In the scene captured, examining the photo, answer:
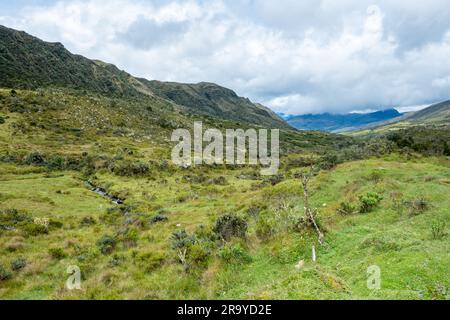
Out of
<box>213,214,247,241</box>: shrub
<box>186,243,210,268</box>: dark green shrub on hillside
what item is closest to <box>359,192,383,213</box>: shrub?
<box>213,214,247,241</box>: shrub

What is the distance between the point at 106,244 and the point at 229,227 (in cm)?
802

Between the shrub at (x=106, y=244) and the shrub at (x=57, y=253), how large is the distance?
2095 millimetres

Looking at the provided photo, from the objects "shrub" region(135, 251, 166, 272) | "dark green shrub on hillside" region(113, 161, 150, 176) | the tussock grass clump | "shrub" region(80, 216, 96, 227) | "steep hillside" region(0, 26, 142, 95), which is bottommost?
"shrub" region(135, 251, 166, 272)

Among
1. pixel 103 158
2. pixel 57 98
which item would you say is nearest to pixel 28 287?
pixel 103 158

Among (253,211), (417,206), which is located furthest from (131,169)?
(417,206)

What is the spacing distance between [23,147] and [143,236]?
4928 centimetres

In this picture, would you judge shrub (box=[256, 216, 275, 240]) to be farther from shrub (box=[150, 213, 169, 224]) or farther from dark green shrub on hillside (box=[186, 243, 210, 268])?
shrub (box=[150, 213, 169, 224])

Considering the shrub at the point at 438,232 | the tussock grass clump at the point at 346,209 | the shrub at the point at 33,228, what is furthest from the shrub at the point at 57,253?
the shrub at the point at 438,232

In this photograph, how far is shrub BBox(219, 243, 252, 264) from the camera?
1563cm

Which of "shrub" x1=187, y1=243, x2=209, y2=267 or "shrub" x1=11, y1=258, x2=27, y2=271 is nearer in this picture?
"shrub" x1=187, y1=243, x2=209, y2=267

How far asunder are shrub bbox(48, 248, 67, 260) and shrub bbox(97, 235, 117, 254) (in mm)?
2095

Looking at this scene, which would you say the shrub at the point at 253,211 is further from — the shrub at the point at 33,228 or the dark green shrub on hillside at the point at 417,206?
the shrub at the point at 33,228

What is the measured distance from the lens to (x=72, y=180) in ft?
151

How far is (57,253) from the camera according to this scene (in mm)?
19938
